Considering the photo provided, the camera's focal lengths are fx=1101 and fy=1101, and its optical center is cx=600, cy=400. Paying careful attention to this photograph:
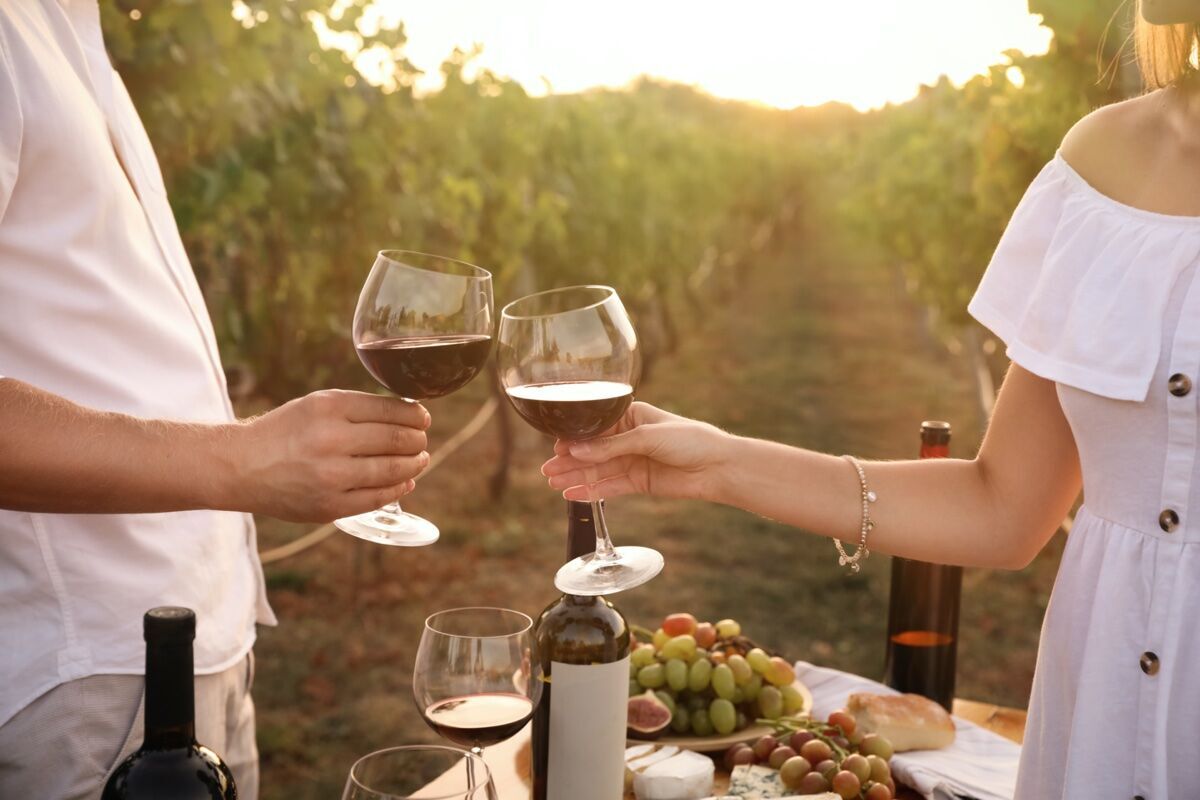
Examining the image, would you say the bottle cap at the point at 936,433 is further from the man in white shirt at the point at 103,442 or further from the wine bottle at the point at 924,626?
the man in white shirt at the point at 103,442

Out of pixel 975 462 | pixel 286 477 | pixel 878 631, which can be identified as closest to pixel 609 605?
pixel 286 477

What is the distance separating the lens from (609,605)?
5.05ft

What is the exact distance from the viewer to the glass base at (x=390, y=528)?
146cm

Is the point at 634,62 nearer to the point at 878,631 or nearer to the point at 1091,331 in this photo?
the point at 878,631

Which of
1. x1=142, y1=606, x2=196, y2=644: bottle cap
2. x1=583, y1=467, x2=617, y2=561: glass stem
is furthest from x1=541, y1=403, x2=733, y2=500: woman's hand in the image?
x1=142, y1=606, x2=196, y2=644: bottle cap

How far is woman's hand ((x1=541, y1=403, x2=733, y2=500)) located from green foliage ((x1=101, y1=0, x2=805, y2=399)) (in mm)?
2753

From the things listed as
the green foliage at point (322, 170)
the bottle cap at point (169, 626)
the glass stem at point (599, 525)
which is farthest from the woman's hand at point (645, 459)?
the green foliage at point (322, 170)

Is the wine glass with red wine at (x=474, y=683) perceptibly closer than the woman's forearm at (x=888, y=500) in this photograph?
Yes

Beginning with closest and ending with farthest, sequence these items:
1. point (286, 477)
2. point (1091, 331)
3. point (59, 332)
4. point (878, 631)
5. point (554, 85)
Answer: point (286, 477), point (1091, 331), point (59, 332), point (878, 631), point (554, 85)

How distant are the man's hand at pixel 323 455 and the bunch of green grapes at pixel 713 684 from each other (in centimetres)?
78

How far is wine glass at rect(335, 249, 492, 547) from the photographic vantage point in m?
1.41

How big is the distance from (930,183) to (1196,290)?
866cm

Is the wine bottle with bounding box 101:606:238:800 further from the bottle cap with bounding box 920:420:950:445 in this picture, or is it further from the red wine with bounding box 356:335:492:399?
the bottle cap with bounding box 920:420:950:445

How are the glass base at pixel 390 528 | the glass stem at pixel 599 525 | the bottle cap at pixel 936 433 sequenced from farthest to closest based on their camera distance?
the bottle cap at pixel 936 433
the glass stem at pixel 599 525
the glass base at pixel 390 528
